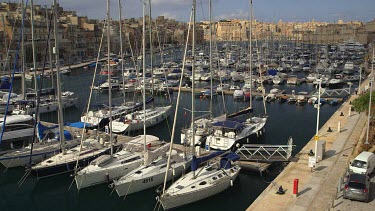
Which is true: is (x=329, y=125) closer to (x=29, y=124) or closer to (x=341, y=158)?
(x=341, y=158)

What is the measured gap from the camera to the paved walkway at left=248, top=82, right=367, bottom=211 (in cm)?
1532

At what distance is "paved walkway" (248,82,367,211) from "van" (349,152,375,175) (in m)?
0.99

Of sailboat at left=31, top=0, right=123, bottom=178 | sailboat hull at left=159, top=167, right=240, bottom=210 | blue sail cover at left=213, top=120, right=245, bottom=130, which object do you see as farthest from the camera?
blue sail cover at left=213, top=120, right=245, bottom=130

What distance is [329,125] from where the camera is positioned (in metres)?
29.1

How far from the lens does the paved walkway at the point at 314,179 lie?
1532 cm

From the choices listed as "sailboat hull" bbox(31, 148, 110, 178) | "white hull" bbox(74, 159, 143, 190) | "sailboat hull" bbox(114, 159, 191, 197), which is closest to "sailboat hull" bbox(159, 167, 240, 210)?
"sailboat hull" bbox(114, 159, 191, 197)

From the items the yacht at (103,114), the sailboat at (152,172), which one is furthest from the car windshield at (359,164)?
the yacht at (103,114)

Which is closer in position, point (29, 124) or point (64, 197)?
point (64, 197)

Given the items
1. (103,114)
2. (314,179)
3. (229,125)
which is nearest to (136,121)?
(103,114)

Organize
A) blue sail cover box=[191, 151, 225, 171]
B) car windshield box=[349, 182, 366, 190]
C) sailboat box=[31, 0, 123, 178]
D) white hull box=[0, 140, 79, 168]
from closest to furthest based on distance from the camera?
car windshield box=[349, 182, 366, 190]
blue sail cover box=[191, 151, 225, 171]
sailboat box=[31, 0, 123, 178]
white hull box=[0, 140, 79, 168]

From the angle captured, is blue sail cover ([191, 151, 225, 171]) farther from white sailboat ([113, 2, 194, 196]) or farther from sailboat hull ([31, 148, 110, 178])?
sailboat hull ([31, 148, 110, 178])

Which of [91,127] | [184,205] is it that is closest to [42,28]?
[91,127]

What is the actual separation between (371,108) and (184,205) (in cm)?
1464

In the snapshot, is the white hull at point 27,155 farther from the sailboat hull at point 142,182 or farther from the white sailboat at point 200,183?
the white sailboat at point 200,183
